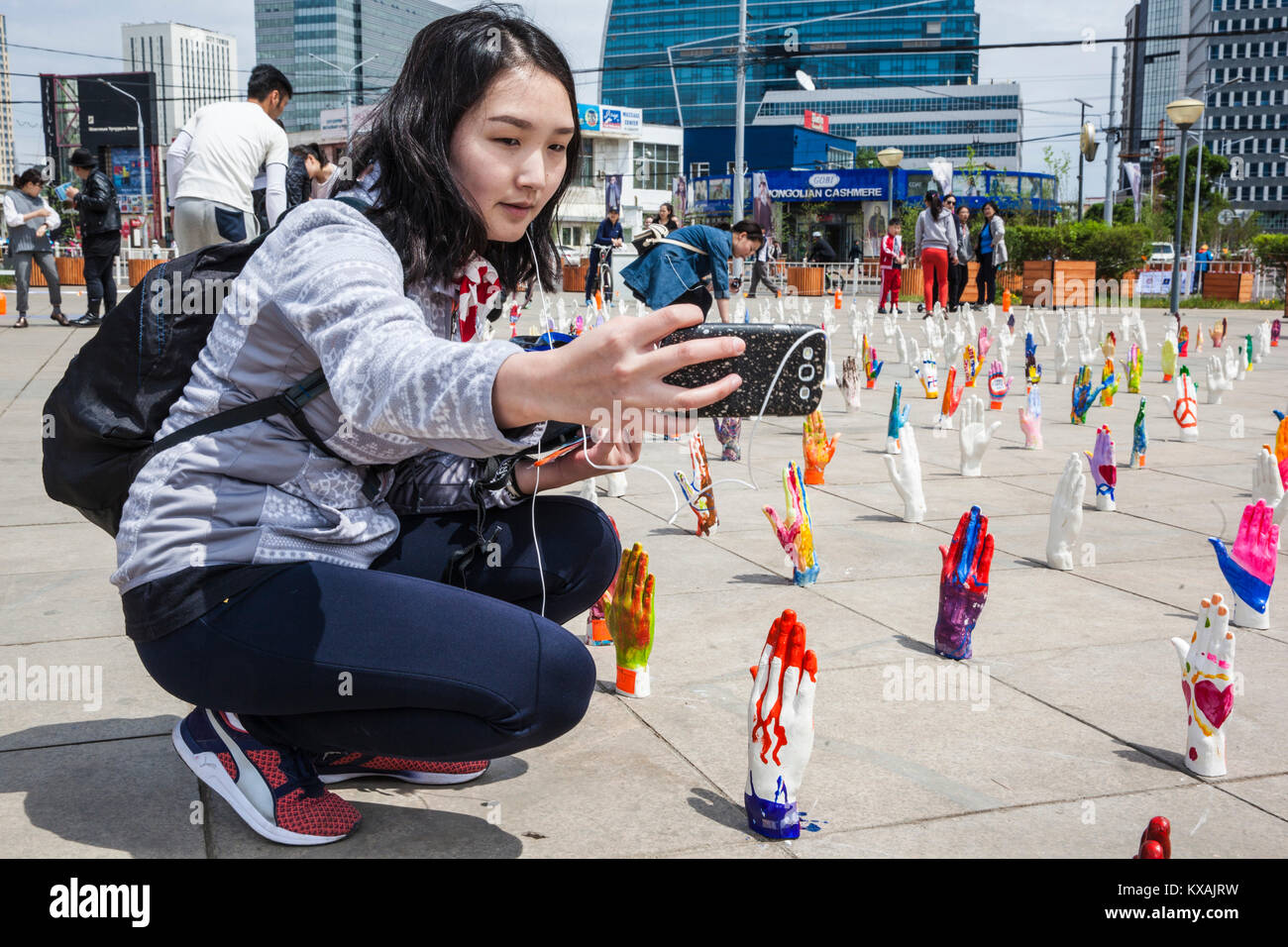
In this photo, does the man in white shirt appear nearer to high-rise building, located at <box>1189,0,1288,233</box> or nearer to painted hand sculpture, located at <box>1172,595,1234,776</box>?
painted hand sculpture, located at <box>1172,595,1234,776</box>

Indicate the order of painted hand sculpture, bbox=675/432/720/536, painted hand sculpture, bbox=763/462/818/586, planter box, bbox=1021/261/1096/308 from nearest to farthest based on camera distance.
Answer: painted hand sculpture, bbox=763/462/818/586, painted hand sculpture, bbox=675/432/720/536, planter box, bbox=1021/261/1096/308

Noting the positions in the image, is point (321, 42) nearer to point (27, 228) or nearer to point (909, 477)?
point (27, 228)

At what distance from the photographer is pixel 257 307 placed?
196cm

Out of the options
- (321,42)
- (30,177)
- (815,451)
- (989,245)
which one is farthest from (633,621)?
(321,42)

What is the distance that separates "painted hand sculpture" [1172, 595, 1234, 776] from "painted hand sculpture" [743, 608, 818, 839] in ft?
3.13

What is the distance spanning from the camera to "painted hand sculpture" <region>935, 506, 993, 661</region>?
3305 millimetres

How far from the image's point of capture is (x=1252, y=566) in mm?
3586

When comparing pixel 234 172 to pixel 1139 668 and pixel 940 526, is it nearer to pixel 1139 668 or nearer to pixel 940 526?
pixel 940 526

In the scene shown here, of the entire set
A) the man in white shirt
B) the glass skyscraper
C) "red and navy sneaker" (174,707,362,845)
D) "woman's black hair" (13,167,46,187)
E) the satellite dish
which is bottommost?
"red and navy sneaker" (174,707,362,845)

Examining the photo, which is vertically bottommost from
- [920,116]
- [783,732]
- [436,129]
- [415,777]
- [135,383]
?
[415,777]

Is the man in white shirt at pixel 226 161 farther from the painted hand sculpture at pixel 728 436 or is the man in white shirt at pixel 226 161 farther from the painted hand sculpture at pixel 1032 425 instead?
the painted hand sculpture at pixel 1032 425

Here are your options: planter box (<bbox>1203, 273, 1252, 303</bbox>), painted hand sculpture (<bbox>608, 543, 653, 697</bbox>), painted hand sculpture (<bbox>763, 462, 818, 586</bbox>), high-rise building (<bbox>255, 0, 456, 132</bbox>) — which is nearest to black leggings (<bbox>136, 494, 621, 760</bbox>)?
painted hand sculpture (<bbox>608, 543, 653, 697</bbox>)

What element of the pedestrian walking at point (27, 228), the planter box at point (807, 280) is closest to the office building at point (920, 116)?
the planter box at point (807, 280)

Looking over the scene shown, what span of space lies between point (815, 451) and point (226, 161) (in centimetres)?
394
